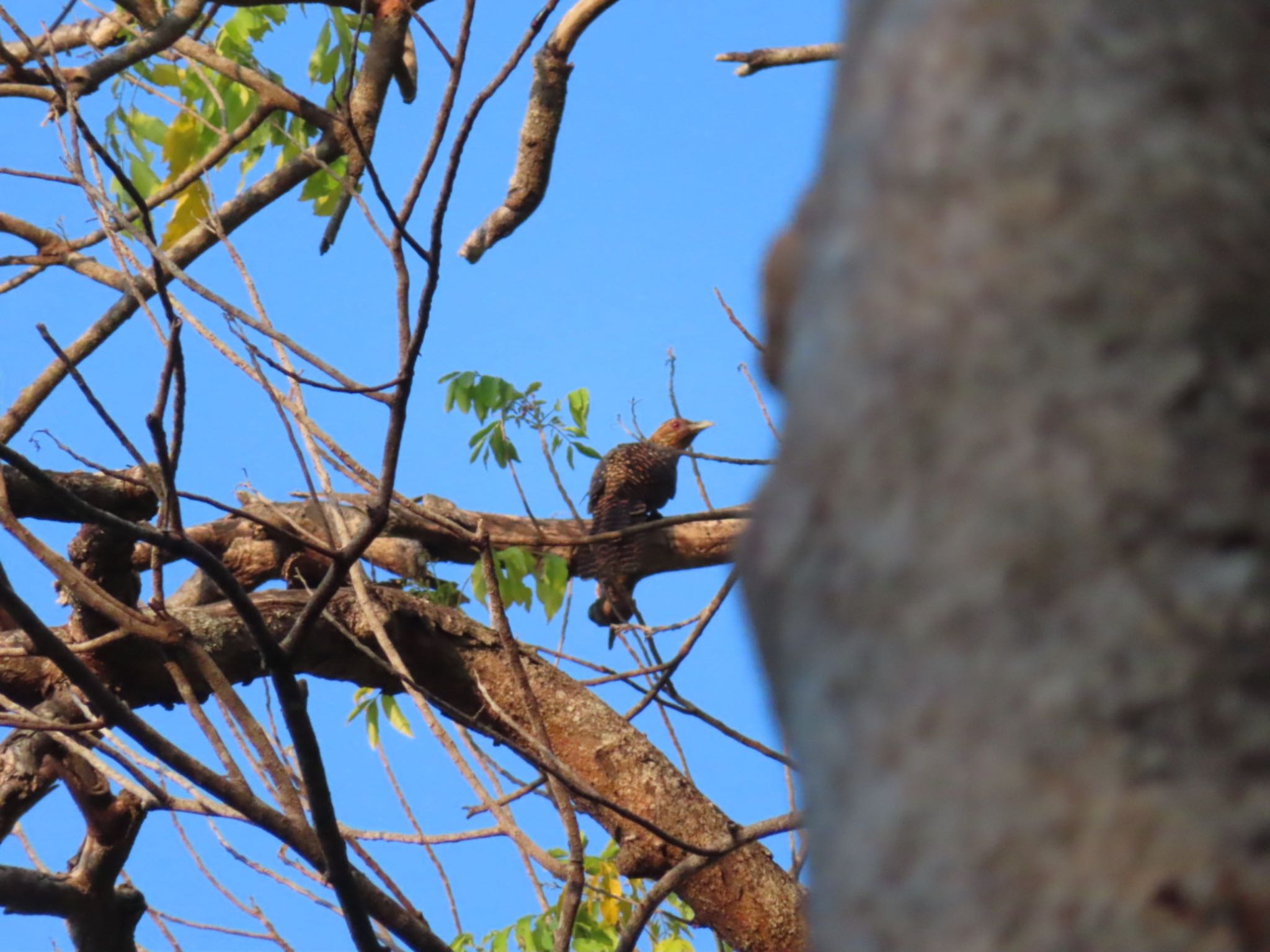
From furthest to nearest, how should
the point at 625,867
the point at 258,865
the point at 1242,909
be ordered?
the point at 625,867, the point at 258,865, the point at 1242,909

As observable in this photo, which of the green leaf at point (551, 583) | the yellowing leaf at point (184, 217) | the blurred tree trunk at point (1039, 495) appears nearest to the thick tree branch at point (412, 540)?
the green leaf at point (551, 583)

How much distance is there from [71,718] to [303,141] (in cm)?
169

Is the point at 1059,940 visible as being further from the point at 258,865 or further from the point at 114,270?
the point at 114,270

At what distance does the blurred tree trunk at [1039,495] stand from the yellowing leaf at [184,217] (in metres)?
3.46

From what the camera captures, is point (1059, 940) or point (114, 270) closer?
point (1059, 940)

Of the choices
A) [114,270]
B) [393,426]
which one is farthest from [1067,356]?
[114,270]

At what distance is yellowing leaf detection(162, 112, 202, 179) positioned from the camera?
3.43 m

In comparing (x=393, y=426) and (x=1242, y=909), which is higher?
(x=393, y=426)

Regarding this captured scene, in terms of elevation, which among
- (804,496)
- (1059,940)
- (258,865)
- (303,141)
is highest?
(303,141)

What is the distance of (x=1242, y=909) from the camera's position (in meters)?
0.27

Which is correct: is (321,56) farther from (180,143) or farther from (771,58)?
(771,58)

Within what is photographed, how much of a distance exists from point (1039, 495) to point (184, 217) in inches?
145

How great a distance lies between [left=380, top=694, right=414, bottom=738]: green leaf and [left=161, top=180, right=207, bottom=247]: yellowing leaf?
1.47 meters

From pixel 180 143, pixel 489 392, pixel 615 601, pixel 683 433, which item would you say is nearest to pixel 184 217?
pixel 180 143
